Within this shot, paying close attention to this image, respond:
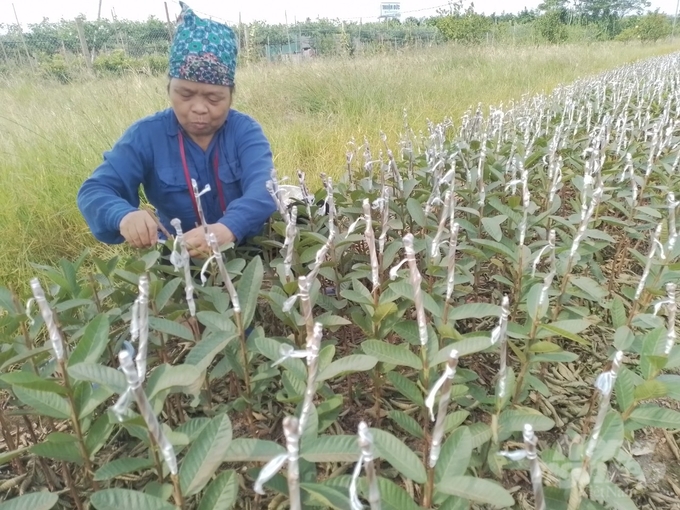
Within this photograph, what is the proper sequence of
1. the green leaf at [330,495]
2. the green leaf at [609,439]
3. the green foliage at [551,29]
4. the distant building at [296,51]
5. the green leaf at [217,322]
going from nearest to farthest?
1. the green leaf at [330,495]
2. the green leaf at [609,439]
3. the green leaf at [217,322]
4. the distant building at [296,51]
5. the green foliage at [551,29]

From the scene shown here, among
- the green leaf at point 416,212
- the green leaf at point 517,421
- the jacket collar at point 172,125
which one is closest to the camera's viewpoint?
the green leaf at point 517,421

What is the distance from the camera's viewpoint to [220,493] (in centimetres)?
56

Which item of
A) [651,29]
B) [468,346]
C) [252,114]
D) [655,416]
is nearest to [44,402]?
Result: [468,346]

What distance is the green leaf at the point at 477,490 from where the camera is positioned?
1.72 ft

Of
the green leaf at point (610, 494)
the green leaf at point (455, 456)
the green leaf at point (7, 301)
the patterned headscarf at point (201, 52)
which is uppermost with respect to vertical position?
the patterned headscarf at point (201, 52)

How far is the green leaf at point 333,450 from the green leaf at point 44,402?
0.35 m

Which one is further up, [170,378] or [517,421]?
[170,378]

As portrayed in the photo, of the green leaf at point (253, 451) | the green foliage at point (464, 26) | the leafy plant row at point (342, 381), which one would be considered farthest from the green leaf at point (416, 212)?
the green foliage at point (464, 26)

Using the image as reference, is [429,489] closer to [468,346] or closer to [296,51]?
[468,346]

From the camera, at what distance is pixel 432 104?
4469 mm

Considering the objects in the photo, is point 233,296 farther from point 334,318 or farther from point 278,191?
point 278,191

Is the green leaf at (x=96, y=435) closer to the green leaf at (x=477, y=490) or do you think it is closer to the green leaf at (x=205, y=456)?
the green leaf at (x=205, y=456)

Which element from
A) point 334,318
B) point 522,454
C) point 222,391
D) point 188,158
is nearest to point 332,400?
point 334,318

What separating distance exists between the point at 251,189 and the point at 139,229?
38 cm
